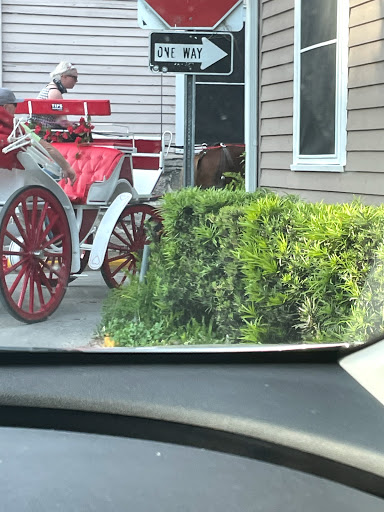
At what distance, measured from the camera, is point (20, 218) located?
5.55 m

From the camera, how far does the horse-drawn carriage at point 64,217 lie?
5.22 metres

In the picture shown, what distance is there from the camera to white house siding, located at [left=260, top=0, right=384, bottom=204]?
20.0ft

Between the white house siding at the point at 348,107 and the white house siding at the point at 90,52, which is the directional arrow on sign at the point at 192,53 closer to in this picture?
the white house siding at the point at 348,107

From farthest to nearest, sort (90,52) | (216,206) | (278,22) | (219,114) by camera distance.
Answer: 1. (219,114)
2. (90,52)
3. (278,22)
4. (216,206)

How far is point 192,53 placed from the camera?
4.36 m

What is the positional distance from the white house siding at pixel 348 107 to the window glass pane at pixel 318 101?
0.25 metres

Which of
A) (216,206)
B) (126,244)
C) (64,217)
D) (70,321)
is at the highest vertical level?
(216,206)

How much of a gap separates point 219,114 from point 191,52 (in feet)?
27.6

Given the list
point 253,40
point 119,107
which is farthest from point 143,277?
point 119,107

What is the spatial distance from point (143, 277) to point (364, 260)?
2246mm

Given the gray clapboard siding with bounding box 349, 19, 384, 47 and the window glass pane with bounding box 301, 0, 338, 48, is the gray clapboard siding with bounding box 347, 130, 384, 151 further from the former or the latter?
the window glass pane with bounding box 301, 0, 338, 48

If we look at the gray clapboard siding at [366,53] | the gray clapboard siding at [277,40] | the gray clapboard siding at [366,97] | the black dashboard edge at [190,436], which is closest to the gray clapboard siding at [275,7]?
the gray clapboard siding at [277,40]

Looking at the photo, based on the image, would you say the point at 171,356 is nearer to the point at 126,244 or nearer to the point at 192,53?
the point at 192,53

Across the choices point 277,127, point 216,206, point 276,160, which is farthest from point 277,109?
point 216,206
